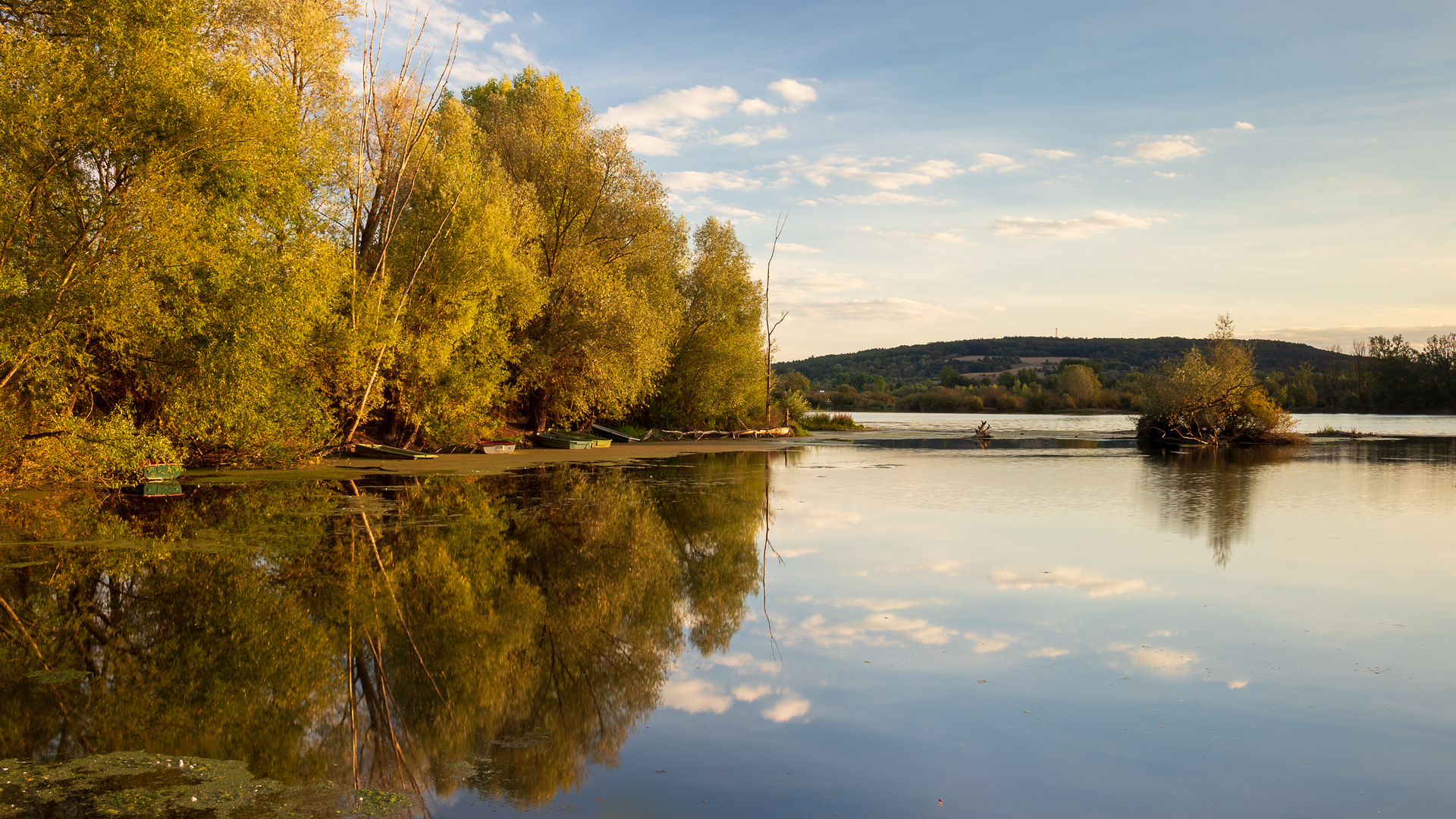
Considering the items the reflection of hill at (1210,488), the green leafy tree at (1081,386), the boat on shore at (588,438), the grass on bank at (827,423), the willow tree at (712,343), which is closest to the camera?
the reflection of hill at (1210,488)

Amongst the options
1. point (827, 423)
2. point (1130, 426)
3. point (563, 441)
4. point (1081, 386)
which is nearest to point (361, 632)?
point (563, 441)

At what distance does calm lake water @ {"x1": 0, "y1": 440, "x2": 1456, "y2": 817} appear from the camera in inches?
181

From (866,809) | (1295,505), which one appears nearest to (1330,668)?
(866,809)

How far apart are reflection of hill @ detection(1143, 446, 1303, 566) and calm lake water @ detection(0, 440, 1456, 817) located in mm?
336

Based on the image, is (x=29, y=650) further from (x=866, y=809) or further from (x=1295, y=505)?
(x=1295, y=505)

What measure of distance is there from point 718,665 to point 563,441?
25448 millimetres

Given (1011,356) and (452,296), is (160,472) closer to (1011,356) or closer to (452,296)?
(452,296)

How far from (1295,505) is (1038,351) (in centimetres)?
11025

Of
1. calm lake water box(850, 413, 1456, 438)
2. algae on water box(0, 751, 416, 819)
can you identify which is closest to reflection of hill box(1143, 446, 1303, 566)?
algae on water box(0, 751, 416, 819)

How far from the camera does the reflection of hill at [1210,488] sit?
45.1 ft

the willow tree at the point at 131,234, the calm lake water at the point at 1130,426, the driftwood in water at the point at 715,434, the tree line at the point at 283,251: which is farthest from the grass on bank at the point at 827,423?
the willow tree at the point at 131,234

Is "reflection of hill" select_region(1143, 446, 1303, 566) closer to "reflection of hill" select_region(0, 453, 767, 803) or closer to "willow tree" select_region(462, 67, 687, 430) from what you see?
"reflection of hill" select_region(0, 453, 767, 803)

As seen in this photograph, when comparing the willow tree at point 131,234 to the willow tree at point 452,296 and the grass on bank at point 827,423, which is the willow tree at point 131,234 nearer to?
the willow tree at point 452,296

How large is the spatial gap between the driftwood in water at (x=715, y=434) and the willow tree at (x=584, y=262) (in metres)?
5.00
